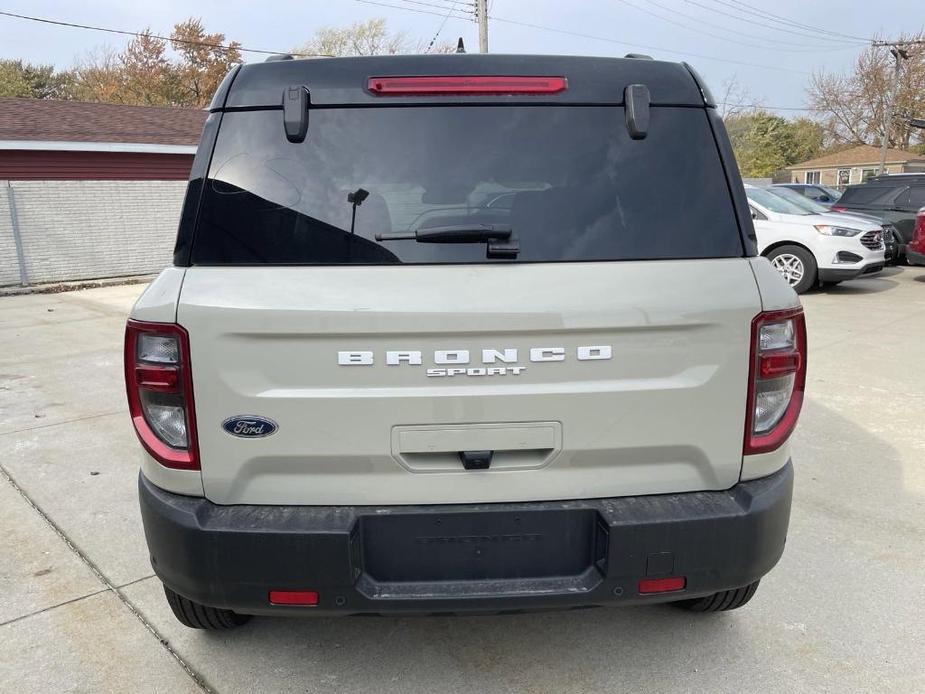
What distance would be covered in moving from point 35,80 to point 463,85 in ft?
166

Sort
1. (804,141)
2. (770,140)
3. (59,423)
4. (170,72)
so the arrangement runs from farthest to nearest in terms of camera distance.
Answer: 1. (804,141)
2. (770,140)
3. (170,72)
4. (59,423)

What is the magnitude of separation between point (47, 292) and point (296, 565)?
14046 mm

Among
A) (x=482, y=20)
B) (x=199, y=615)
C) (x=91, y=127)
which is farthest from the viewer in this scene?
(x=482, y=20)

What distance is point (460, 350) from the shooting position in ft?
6.44

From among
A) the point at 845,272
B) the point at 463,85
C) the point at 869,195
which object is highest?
the point at 463,85

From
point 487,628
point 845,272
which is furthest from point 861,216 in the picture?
point 487,628

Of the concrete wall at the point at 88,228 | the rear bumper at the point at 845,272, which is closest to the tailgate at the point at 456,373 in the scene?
the rear bumper at the point at 845,272

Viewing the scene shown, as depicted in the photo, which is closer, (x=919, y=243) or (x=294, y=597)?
(x=294, y=597)

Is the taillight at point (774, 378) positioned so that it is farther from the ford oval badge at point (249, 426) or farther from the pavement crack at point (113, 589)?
the pavement crack at point (113, 589)

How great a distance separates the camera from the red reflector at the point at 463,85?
2084mm

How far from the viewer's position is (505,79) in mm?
2109

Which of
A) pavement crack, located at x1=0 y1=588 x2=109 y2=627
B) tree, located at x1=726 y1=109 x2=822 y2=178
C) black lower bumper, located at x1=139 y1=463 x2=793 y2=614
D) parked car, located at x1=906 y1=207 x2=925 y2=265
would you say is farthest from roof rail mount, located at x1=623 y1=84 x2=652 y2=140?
tree, located at x1=726 y1=109 x2=822 y2=178

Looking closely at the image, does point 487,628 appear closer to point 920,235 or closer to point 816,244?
point 816,244

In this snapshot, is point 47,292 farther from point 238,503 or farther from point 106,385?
point 238,503
